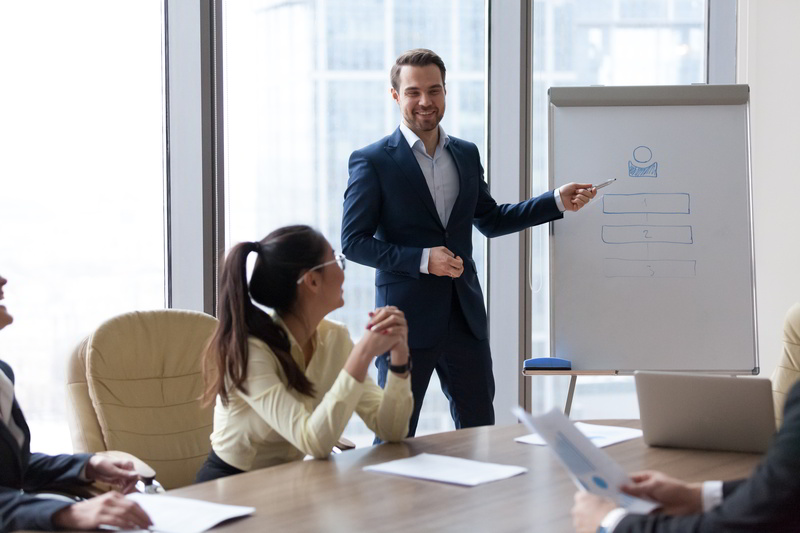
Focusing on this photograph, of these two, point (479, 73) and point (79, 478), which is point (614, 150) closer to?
point (479, 73)

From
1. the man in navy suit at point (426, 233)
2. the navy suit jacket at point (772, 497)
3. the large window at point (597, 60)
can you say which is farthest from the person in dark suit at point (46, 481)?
the large window at point (597, 60)

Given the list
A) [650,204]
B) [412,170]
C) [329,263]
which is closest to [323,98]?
[412,170]

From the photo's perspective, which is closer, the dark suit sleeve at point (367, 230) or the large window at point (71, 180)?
the dark suit sleeve at point (367, 230)

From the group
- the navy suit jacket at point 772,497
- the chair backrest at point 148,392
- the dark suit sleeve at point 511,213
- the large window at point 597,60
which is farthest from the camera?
the large window at point 597,60

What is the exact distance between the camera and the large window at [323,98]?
3.67 m

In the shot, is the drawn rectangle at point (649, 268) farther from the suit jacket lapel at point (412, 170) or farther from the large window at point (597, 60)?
the large window at point (597, 60)

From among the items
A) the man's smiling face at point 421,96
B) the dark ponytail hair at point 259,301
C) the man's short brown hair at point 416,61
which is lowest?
the dark ponytail hair at point 259,301

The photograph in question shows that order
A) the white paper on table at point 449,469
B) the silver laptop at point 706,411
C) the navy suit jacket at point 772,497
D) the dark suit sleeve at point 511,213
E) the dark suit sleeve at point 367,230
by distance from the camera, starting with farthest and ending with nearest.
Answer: the dark suit sleeve at point 511,213, the dark suit sleeve at point 367,230, the silver laptop at point 706,411, the white paper on table at point 449,469, the navy suit jacket at point 772,497

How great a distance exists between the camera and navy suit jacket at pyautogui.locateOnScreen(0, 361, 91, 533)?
4.18 ft

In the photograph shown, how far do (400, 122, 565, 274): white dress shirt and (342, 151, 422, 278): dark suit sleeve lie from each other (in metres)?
0.18

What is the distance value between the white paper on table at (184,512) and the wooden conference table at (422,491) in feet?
0.10

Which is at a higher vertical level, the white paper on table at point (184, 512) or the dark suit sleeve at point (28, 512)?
the dark suit sleeve at point (28, 512)

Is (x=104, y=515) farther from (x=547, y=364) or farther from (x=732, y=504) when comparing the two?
(x=547, y=364)

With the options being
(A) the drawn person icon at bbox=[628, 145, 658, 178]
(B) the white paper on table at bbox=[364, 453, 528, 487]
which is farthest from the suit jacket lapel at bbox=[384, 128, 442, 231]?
(B) the white paper on table at bbox=[364, 453, 528, 487]
